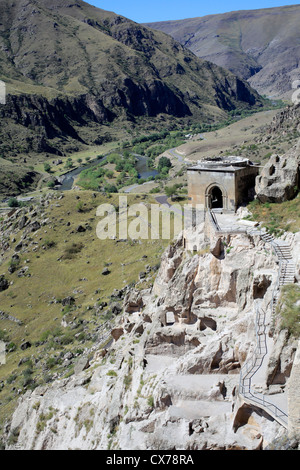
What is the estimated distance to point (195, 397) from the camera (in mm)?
17438

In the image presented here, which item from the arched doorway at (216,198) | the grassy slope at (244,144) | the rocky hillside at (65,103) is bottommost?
the arched doorway at (216,198)

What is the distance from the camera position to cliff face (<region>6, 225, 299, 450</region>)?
642 inches

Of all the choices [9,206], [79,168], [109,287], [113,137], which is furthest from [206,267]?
[113,137]

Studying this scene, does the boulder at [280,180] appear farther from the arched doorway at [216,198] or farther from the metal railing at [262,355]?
the metal railing at [262,355]

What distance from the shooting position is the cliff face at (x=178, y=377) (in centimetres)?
1630

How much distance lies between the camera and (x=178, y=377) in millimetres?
18641

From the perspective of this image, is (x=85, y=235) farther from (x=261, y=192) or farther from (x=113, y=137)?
(x=113, y=137)

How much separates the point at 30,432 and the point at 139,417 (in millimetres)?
9127

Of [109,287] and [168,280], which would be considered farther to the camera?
[109,287]

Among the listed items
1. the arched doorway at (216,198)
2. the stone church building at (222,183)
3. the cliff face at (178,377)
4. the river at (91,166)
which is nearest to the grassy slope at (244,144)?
the river at (91,166)

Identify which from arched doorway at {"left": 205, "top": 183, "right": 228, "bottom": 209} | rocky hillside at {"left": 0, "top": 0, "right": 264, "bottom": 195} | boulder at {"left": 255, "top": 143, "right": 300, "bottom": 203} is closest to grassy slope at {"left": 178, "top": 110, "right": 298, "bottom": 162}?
rocky hillside at {"left": 0, "top": 0, "right": 264, "bottom": 195}

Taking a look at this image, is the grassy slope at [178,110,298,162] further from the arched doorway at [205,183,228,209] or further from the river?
the arched doorway at [205,183,228,209]

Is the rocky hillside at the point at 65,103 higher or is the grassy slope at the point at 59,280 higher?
the rocky hillside at the point at 65,103
